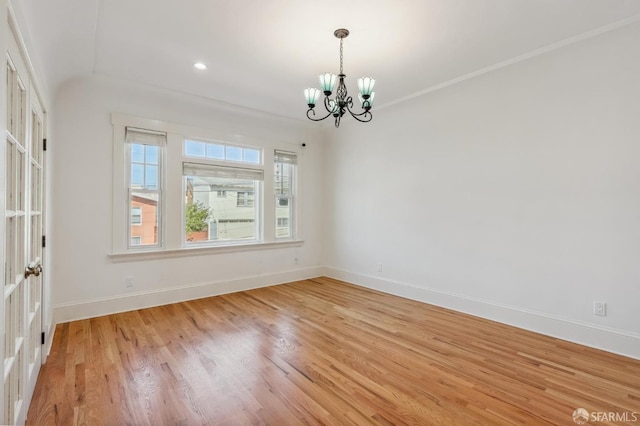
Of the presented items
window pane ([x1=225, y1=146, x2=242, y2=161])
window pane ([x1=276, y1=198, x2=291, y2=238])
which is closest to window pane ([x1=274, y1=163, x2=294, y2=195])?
window pane ([x1=276, y1=198, x2=291, y2=238])

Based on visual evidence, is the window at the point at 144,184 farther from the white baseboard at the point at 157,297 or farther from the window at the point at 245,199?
the window at the point at 245,199

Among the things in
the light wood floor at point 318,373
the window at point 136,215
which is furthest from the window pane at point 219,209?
the light wood floor at point 318,373

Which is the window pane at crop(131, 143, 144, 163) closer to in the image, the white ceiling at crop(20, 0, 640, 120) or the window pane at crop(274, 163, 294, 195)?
the white ceiling at crop(20, 0, 640, 120)

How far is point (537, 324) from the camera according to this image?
3287mm

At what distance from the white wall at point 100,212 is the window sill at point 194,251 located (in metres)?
0.06

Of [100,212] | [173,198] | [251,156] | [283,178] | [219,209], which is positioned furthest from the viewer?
[283,178]

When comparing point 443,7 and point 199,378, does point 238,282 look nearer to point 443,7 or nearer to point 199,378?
point 199,378

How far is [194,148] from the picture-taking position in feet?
14.9

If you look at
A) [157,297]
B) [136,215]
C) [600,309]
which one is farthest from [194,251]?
[600,309]

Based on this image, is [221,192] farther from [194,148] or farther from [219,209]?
[194,148]

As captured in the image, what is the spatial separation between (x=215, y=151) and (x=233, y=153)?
0.94 ft

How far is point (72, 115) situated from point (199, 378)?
325 cm

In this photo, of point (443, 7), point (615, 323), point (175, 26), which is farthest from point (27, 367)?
point (615, 323)

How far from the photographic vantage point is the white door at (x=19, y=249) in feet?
5.26
